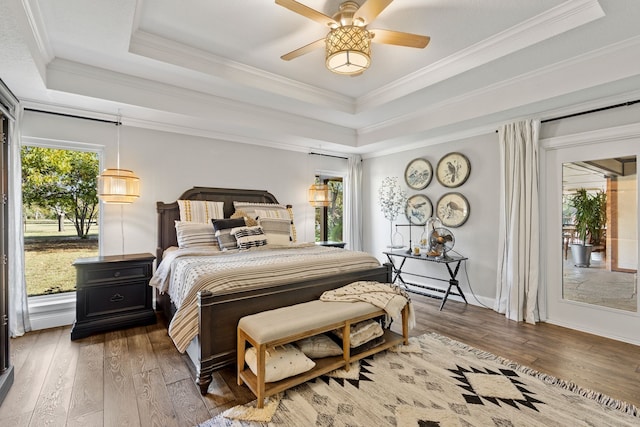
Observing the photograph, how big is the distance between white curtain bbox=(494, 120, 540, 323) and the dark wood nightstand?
4055 mm

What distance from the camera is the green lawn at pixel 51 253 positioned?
3283mm

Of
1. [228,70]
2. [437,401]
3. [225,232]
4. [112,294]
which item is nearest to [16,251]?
[112,294]

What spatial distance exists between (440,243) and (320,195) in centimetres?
195

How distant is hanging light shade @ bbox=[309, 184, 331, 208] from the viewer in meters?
4.95

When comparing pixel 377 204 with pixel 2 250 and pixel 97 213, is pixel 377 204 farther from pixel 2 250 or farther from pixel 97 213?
pixel 2 250

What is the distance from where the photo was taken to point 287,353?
83.1 inches

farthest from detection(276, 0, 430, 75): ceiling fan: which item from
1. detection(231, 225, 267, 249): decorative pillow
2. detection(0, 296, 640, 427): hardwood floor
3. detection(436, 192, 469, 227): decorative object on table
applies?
detection(436, 192, 469, 227): decorative object on table

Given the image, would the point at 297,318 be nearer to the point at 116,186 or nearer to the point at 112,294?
the point at 112,294

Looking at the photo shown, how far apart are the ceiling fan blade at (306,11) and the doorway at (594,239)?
2.84 meters

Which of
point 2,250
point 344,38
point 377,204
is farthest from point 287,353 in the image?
point 377,204

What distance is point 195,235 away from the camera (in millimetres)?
3574

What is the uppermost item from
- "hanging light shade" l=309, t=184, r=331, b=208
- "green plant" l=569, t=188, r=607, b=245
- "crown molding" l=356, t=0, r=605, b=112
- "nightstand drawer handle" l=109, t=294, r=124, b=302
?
"crown molding" l=356, t=0, r=605, b=112

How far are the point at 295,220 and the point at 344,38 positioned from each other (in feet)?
10.6

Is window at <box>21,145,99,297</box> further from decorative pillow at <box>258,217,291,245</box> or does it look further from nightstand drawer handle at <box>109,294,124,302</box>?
decorative pillow at <box>258,217,291,245</box>
